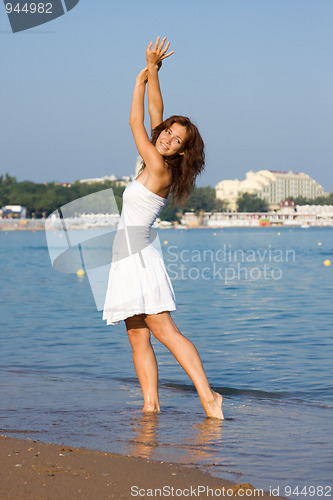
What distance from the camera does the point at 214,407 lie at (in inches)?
210

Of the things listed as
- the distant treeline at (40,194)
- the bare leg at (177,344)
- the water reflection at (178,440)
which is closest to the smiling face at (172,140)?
the bare leg at (177,344)

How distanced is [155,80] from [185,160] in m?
0.56

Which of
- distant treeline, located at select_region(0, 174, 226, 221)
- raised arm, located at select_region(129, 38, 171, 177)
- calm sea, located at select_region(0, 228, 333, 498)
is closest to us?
calm sea, located at select_region(0, 228, 333, 498)

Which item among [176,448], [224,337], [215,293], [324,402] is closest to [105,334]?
[224,337]

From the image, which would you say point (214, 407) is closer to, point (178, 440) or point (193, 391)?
point (178, 440)

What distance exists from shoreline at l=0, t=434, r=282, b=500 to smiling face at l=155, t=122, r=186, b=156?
6.38ft

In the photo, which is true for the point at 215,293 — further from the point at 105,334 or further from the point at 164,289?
the point at 164,289

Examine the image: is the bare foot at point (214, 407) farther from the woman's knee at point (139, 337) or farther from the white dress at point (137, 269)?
the white dress at point (137, 269)

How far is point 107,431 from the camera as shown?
5.01 meters

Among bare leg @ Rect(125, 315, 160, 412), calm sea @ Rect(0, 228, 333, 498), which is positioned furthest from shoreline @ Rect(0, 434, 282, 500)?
bare leg @ Rect(125, 315, 160, 412)

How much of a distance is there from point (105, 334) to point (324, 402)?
568 cm

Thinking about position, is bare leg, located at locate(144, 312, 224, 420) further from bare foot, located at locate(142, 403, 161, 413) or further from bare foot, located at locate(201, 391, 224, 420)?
bare foot, located at locate(142, 403, 161, 413)

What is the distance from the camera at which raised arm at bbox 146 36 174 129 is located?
196 inches

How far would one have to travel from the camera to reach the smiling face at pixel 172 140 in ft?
16.3
